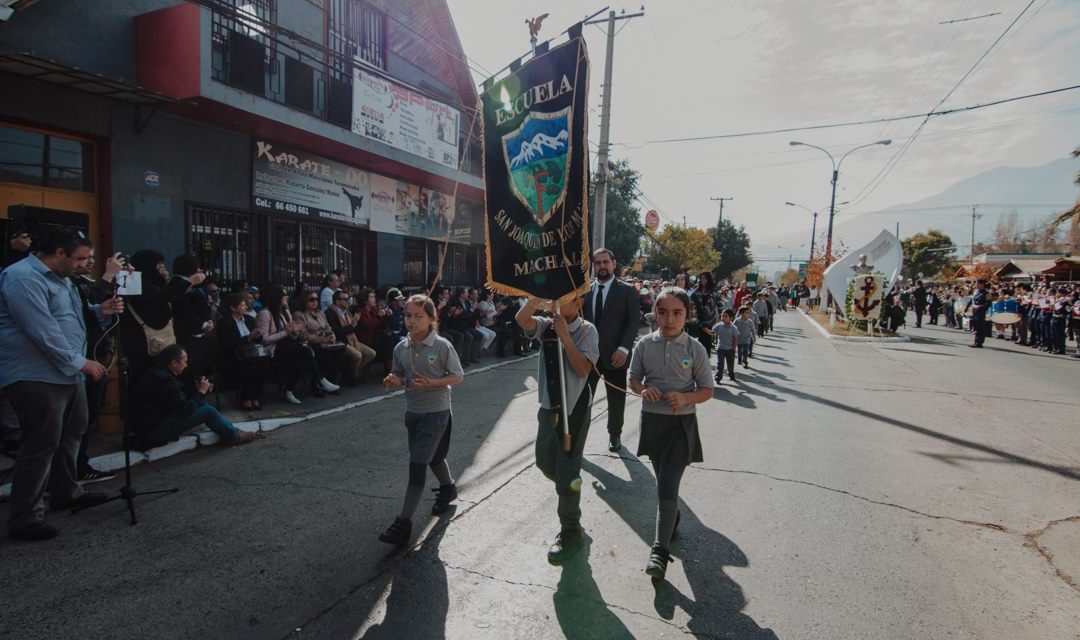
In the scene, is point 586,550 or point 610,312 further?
point 610,312

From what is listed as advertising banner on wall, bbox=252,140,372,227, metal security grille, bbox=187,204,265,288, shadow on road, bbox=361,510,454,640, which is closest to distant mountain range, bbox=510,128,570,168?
shadow on road, bbox=361,510,454,640

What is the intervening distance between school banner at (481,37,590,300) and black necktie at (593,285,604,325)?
6.23ft

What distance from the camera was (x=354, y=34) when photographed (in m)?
13.7

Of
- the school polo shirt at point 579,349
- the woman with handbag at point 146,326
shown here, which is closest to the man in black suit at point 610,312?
the school polo shirt at point 579,349

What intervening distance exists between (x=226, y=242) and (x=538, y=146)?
346 inches

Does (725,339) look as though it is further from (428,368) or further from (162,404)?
(162,404)

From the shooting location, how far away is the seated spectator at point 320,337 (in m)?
8.20

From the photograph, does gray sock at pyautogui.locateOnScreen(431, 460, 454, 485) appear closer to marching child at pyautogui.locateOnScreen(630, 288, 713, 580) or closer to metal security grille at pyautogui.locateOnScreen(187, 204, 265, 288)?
marching child at pyautogui.locateOnScreen(630, 288, 713, 580)

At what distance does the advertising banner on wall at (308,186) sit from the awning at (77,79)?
8.71 ft

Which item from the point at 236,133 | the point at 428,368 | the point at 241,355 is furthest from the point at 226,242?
the point at 428,368

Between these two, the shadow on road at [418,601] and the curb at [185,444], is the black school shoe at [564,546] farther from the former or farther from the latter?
the curb at [185,444]

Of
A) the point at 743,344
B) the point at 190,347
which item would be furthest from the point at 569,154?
the point at 743,344

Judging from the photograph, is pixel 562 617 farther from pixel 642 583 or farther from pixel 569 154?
pixel 569 154

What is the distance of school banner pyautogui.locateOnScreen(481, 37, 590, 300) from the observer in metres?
3.59
